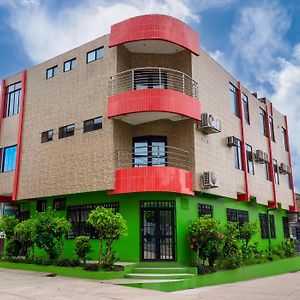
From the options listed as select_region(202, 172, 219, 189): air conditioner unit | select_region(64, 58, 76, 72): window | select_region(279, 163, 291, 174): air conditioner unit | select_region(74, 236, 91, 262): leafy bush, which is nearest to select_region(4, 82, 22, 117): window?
select_region(64, 58, 76, 72): window

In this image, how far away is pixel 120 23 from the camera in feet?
58.2

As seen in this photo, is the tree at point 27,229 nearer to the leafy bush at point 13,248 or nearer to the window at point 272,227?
the leafy bush at point 13,248

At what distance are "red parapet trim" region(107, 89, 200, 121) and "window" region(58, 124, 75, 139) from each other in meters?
2.83

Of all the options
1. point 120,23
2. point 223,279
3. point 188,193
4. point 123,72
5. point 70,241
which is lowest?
point 223,279

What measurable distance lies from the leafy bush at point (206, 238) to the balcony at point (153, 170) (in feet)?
4.75

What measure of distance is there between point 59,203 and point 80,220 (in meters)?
2.06

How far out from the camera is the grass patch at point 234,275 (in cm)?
1348

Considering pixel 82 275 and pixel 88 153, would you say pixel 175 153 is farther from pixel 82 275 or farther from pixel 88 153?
pixel 82 275

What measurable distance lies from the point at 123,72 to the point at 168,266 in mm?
8459

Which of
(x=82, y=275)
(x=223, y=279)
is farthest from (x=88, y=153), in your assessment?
(x=223, y=279)

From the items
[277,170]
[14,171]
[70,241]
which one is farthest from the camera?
[277,170]

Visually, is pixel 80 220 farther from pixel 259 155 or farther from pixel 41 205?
pixel 259 155

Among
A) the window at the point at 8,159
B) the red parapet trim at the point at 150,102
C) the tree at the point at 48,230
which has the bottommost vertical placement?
the tree at the point at 48,230

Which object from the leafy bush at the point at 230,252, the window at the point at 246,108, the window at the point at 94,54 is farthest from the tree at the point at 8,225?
the window at the point at 246,108
